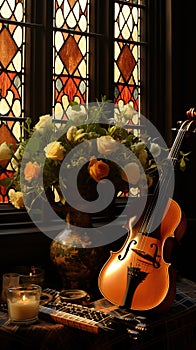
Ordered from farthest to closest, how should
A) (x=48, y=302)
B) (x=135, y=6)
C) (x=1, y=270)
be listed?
(x=135, y=6)
(x=1, y=270)
(x=48, y=302)

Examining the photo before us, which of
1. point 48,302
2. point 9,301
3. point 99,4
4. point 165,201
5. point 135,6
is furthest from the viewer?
point 135,6

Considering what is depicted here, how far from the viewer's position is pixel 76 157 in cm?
178

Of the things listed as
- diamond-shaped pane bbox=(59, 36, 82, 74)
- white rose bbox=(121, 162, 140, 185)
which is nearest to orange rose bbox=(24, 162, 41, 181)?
white rose bbox=(121, 162, 140, 185)

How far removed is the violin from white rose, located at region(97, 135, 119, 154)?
243 millimetres

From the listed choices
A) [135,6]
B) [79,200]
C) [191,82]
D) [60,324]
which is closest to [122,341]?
[60,324]

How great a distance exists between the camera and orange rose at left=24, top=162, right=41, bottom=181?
176 cm

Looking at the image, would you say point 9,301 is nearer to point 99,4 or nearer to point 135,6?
point 99,4

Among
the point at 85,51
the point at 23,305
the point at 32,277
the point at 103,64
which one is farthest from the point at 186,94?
the point at 23,305

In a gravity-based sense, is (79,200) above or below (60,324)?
above

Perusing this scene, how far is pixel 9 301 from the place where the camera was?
4.82 ft

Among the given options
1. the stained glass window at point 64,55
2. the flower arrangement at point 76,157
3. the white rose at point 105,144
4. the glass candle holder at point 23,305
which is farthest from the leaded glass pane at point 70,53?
the glass candle holder at point 23,305

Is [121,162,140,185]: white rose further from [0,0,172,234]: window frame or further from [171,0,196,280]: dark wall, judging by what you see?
[171,0,196,280]: dark wall

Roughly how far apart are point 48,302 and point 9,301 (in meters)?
0.22

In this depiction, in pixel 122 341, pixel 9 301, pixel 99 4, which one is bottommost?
pixel 122 341
